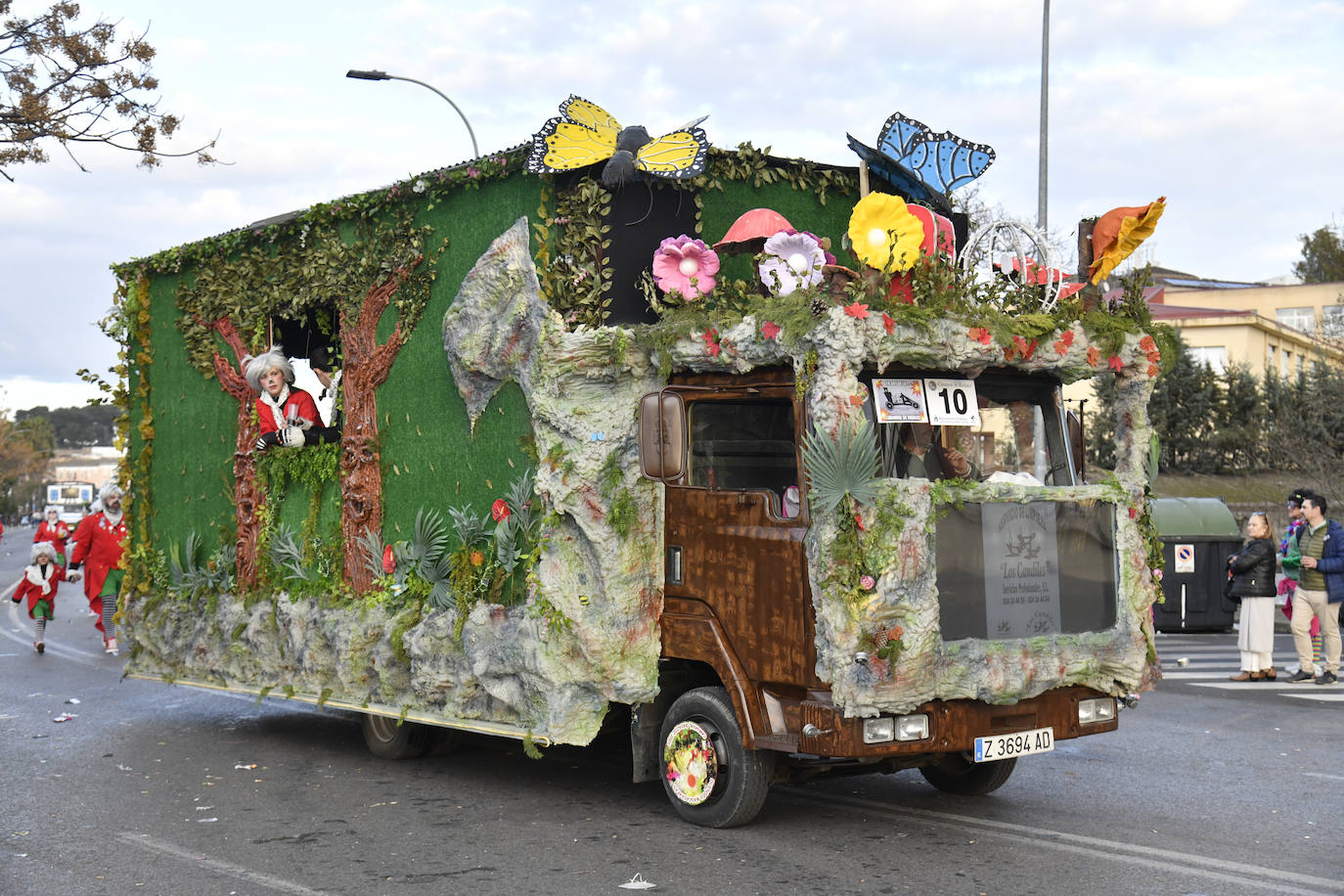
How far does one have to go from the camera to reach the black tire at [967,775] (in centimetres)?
802

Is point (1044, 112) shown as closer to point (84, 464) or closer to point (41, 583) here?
point (41, 583)

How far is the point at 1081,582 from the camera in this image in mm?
7281

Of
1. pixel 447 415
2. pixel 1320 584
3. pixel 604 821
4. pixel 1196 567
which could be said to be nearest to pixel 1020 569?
pixel 604 821

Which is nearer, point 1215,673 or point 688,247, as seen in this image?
point 688,247

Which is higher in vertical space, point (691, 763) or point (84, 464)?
point (84, 464)

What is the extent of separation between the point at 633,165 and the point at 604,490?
1.83 m

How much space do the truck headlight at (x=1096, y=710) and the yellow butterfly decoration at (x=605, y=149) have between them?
11.8ft

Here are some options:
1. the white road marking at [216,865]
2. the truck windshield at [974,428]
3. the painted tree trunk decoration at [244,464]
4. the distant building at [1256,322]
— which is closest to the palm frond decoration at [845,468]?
the truck windshield at [974,428]

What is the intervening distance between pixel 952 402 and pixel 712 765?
2.27 meters

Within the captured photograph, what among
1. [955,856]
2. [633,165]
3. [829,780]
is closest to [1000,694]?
[955,856]

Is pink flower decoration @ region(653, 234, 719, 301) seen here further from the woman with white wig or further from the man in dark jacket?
the man in dark jacket

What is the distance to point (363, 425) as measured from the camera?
944 centimetres

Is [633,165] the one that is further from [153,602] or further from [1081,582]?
[153,602]

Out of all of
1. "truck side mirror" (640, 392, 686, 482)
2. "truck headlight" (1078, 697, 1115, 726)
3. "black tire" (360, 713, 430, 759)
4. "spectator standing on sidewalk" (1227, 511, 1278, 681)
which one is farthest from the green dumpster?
"truck side mirror" (640, 392, 686, 482)
